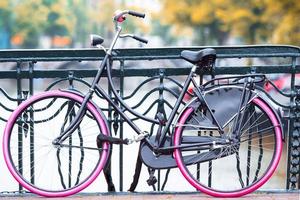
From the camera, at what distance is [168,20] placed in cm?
4544

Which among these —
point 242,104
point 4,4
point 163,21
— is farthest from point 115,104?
point 163,21

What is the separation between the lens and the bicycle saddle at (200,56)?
4.12 meters

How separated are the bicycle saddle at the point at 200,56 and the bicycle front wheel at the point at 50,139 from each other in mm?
801

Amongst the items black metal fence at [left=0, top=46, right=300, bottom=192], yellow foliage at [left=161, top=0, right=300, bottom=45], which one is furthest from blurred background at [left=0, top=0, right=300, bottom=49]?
black metal fence at [left=0, top=46, right=300, bottom=192]

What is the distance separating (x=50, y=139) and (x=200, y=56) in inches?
54.1

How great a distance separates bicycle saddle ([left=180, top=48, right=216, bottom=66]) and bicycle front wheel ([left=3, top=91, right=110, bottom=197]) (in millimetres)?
801

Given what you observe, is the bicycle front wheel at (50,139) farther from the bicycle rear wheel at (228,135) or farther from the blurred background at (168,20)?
the blurred background at (168,20)

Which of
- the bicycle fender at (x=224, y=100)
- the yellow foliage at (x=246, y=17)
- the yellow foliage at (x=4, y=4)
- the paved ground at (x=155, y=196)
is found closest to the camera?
the bicycle fender at (x=224, y=100)

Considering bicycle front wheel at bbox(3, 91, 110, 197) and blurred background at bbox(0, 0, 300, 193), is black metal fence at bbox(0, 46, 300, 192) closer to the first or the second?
bicycle front wheel at bbox(3, 91, 110, 197)

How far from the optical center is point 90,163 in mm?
4582

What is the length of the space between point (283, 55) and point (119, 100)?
1.41 m

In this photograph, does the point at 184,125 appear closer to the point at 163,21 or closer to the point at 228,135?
the point at 228,135

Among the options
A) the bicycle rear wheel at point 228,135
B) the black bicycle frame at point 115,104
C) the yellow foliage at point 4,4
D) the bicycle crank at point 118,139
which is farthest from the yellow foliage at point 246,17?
the bicycle crank at point 118,139

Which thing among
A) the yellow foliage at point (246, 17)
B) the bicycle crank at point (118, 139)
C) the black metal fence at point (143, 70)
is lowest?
the bicycle crank at point (118, 139)
